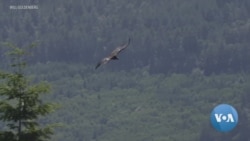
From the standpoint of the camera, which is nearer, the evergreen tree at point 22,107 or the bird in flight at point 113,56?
the evergreen tree at point 22,107

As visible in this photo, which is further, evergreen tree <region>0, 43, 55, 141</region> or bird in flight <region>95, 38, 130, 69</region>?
bird in flight <region>95, 38, 130, 69</region>

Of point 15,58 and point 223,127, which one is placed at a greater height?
point 15,58

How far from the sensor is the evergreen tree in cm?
3466

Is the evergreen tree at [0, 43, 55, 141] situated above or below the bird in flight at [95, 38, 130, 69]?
below

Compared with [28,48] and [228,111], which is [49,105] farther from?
[228,111]

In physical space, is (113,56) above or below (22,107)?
above

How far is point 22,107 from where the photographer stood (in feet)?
114

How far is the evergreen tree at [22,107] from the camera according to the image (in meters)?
34.7

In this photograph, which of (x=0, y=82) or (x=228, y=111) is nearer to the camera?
(x=0, y=82)

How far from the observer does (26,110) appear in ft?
115

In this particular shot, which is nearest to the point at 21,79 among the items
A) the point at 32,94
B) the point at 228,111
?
the point at 32,94

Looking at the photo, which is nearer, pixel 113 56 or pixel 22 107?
pixel 22 107

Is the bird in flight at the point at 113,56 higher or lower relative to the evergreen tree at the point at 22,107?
higher

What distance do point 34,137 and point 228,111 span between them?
15.8 meters
